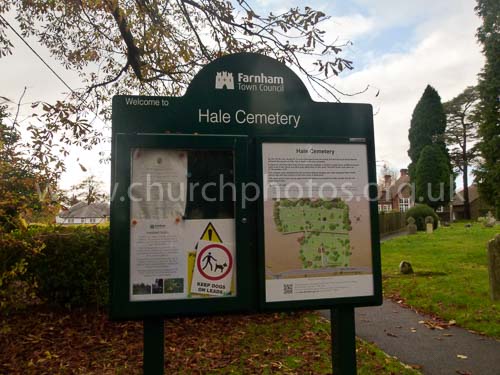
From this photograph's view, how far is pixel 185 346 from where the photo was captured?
532 centimetres

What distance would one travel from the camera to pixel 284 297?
8.83 ft

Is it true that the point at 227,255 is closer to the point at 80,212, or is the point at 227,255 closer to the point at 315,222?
the point at 315,222

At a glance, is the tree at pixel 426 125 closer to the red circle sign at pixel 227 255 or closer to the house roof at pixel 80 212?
the house roof at pixel 80 212

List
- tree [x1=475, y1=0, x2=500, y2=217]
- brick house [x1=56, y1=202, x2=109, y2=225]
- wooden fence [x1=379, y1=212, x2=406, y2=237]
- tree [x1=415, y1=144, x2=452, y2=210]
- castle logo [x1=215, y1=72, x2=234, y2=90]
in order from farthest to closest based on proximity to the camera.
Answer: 1. tree [x1=415, y1=144, x2=452, y2=210]
2. wooden fence [x1=379, y1=212, x2=406, y2=237]
3. tree [x1=475, y1=0, x2=500, y2=217]
4. brick house [x1=56, y1=202, x2=109, y2=225]
5. castle logo [x1=215, y1=72, x2=234, y2=90]

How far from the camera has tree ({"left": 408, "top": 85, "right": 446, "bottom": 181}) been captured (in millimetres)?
47594

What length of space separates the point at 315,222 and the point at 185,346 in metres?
3.44

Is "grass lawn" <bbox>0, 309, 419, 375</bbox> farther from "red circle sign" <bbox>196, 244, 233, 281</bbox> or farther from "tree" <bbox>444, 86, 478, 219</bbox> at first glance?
"tree" <bbox>444, 86, 478, 219</bbox>

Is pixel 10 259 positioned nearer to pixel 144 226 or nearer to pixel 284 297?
pixel 144 226

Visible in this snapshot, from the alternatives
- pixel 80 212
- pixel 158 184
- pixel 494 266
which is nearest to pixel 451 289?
pixel 494 266

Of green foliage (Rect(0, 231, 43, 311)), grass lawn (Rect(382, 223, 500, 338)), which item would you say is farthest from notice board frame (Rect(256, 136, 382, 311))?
grass lawn (Rect(382, 223, 500, 338))

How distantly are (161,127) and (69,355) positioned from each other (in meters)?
3.80

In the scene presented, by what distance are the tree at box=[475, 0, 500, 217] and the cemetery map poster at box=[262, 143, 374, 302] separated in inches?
703

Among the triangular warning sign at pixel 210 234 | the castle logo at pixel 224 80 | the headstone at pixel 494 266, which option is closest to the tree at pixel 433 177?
the headstone at pixel 494 266

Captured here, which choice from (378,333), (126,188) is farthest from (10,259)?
(378,333)
